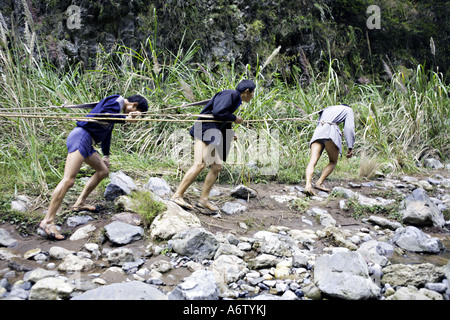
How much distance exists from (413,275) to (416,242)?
0.86m

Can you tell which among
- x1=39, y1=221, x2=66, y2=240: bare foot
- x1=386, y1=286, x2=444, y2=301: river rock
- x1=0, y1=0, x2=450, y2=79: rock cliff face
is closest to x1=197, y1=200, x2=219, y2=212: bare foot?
x1=39, y1=221, x2=66, y2=240: bare foot

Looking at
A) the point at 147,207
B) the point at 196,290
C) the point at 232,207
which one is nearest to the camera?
the point at 196,290

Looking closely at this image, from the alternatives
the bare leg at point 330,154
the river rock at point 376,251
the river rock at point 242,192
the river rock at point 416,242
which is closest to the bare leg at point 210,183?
the river rock at point 242,192

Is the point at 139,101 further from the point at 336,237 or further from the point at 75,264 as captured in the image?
the point at 336,237

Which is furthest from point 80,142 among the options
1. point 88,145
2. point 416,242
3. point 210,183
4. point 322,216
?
point 416,242

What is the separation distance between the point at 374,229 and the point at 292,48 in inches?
238

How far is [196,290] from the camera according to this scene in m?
2.01

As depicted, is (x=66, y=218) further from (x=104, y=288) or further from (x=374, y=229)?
(x=374, y=229)

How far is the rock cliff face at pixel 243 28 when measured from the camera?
6.21 meters

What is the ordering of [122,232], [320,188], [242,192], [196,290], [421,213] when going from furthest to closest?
[320,188] → [242,192] → [421,213] → [122,232] → [196,290]

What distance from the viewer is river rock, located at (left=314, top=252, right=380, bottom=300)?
80.6 inches

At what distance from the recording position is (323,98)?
21.3 feet
